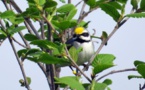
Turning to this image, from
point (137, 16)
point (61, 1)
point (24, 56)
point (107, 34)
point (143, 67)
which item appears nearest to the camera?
point (143, 67)

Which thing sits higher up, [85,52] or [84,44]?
[84,44]

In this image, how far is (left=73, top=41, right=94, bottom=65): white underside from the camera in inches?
153

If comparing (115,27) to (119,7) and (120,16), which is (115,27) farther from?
(119,7)

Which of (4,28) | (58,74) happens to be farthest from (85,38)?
(4,28)

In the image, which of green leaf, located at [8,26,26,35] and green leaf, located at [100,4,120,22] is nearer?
green leaf, located at [100,4,120,22]

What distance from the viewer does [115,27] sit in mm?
2004

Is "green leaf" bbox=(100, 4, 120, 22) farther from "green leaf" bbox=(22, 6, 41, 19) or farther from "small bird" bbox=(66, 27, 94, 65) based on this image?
"small bird" bbox=(66, 27, 94, 65)

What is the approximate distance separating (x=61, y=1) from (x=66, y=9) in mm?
485

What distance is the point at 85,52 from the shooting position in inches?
167

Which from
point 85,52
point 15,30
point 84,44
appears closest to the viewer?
point 15,30

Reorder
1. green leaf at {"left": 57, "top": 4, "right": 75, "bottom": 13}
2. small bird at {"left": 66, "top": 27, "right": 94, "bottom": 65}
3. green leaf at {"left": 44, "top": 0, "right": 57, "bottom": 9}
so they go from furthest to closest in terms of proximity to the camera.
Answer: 1. small bird at {"left": 66, "top": 27, "right": 94, "bottom": 65}
2. green leaf at {"left": 57, "top": 4, "right": 75, "bottom": 13}
3. green leaf at {"left": 44, "top": 0, "right": 57, "bottom": 9}

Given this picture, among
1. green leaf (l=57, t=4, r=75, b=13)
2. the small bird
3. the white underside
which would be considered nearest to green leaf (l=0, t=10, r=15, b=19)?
green leaf (l=57, t=4, r=75, b=13)

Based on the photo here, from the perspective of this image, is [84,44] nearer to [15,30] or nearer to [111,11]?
[15,30]

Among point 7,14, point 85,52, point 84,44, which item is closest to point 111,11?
point 7,14
